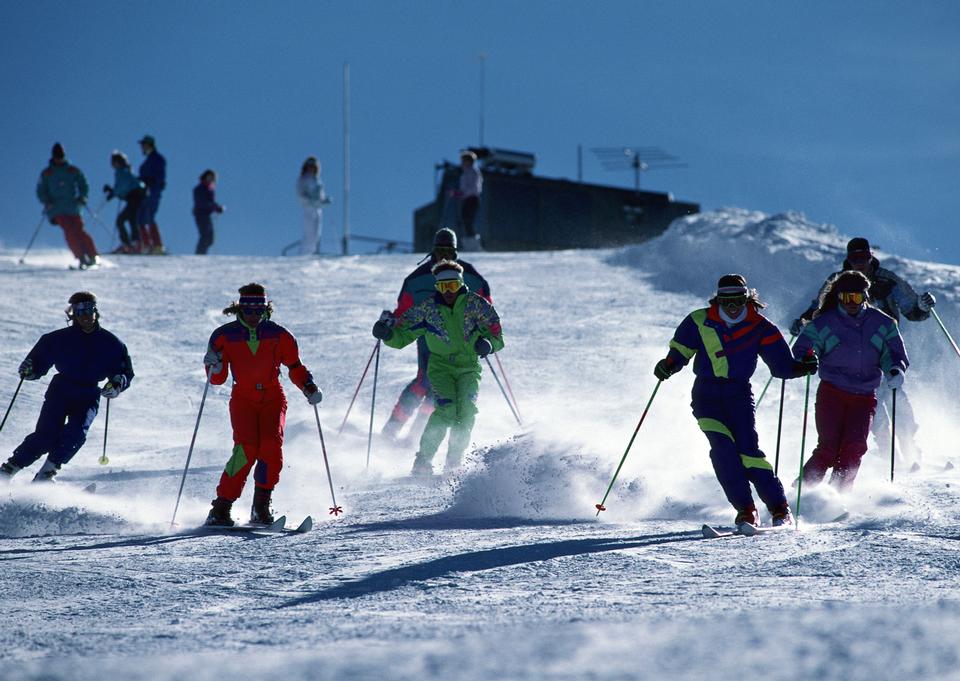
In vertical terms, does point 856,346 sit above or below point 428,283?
below

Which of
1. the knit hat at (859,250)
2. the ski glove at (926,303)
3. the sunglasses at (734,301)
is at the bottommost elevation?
the ski glove at (926,303)

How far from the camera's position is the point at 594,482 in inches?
309

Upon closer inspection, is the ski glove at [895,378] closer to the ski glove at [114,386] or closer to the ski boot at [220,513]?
the ski boot at [220,513]

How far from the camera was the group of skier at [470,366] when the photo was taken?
266 inches

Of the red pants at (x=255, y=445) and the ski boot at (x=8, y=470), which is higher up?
the red pants at (x=255, y=445)

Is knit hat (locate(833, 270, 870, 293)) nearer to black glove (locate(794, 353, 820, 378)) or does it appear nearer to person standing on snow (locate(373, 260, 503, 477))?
black glove (locate(794, 353, 820, 378))

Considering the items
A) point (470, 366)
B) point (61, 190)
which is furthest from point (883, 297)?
point (61, 190)

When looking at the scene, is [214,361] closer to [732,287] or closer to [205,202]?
[732,287]

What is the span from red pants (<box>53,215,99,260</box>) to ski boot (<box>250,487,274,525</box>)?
456 inches

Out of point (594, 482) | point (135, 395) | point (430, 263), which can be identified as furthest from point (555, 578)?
point (135, 395)

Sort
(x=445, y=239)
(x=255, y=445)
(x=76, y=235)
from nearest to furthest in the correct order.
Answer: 1. (x=255, y=445)
2. (x=445, y=239)
3. (x=76, y=235)

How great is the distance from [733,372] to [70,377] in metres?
4.57

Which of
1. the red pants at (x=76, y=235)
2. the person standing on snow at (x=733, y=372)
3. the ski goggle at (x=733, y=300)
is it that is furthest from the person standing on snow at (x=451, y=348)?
the red pants at (x=76, y=235)

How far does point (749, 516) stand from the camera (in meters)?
6.52
